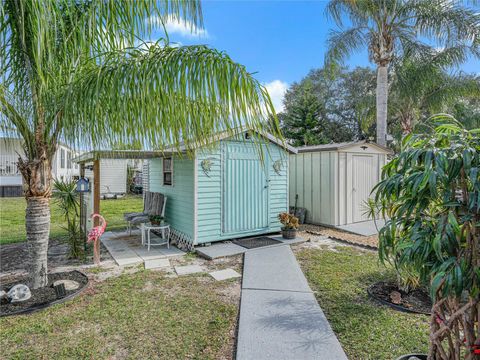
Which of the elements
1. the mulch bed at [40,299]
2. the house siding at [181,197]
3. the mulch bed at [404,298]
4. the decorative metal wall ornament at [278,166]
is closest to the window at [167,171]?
the house siding at [181,197]

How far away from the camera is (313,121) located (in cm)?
2052

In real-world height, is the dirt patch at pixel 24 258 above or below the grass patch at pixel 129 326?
above

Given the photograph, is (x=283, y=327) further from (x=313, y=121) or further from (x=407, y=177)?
(x=313, y=121)

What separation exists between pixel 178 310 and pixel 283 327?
1.25 meters

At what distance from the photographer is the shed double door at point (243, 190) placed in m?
6.39

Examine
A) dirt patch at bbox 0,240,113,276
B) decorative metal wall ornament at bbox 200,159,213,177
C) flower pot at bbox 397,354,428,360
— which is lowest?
dirt patch at bbox 0,240,113,276

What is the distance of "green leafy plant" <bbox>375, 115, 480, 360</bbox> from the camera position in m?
1.65

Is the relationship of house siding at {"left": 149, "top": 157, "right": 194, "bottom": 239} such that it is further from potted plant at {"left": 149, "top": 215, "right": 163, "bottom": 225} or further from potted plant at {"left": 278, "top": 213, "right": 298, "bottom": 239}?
potted plant at {"left": 278, "top": 213, "right": 298, "bottom": 239}

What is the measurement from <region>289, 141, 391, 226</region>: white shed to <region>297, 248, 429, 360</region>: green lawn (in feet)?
11.0

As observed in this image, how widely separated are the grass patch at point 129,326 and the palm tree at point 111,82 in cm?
157

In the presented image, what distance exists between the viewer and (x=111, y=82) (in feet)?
8.11

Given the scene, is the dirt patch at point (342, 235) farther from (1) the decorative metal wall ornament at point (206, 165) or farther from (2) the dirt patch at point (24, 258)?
(2) the dirt patch at point (24, 258)

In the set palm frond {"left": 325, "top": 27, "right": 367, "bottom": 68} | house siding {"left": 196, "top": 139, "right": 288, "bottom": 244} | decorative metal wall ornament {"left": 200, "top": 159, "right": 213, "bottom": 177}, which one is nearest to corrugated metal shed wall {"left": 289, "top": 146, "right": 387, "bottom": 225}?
house siding {"left": 196, "top": 139, "right": 288, "bottom": 244}

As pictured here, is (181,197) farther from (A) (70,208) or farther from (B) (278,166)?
(B) (278,166)
